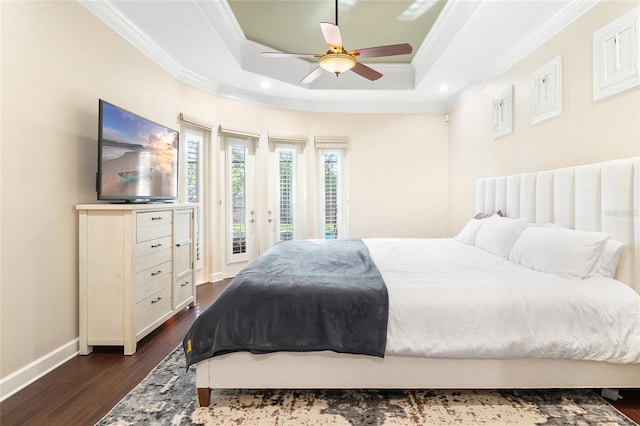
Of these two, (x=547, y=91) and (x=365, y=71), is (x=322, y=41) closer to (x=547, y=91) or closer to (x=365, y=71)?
(x=365, y=71)

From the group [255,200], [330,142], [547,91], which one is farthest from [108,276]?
[547,91]

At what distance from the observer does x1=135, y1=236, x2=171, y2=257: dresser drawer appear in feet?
7.84

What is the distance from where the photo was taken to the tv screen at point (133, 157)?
7.73 feet

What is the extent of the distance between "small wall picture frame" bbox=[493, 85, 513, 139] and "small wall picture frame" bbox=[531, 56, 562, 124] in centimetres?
34

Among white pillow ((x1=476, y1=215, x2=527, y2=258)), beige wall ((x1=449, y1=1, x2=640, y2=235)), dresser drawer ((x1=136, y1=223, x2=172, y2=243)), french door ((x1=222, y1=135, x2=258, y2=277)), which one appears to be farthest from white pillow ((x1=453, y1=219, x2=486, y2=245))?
dresser drawer ((x1=136, y1=223, x2=172, y2=243))

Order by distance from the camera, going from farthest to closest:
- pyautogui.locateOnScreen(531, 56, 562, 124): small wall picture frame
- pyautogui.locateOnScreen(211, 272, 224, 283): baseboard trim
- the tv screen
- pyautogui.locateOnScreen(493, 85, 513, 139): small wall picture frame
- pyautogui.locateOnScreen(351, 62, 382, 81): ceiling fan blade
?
pyautogui.locateOnScreen(211, 272, 224, 283): baseboard trim, pyautogui.locateOnScreen(493, 85, 513, 139): small wall picture frame, pyautogui.locateOnScreen(351, 62, 382, 81): ceiling fan blade, pyautogui.locateOnScreen(531, 56, 562, 124): small wall picture frame, the tv screen

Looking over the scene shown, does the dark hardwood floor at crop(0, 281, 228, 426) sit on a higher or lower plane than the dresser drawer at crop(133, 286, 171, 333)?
lower

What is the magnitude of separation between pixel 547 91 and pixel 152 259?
146 inches

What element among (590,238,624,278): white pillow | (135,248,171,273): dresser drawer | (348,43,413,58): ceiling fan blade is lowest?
(135,248,171,273): dresser drawer

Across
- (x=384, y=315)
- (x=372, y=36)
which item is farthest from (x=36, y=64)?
(x=372, y=36)

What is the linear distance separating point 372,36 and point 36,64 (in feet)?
10.3

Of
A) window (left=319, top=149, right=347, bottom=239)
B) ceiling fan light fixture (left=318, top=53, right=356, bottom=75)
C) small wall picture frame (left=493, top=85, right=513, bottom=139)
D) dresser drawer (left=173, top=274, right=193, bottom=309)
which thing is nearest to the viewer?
ceiling fan light fixture (left=318, top=53, right=356, bottom=75)

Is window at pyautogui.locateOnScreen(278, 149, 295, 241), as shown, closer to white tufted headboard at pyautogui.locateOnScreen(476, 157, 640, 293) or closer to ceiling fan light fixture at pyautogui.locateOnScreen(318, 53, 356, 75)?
ceiling fan light fixture at pyautogui.locateOnScreen(318, 53, 356, 75)

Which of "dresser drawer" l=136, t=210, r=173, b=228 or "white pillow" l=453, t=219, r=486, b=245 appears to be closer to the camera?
"dresser drawer" l=136, t=210, r=173, b=228
